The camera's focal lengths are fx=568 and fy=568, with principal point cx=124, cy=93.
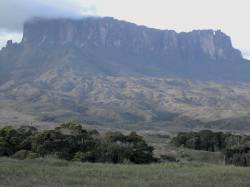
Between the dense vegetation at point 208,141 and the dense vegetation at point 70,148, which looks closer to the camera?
the dense vegetation at point 70,148

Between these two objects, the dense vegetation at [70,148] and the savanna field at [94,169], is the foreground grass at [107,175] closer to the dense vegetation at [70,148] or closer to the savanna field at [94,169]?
the savanna field at [94,169]

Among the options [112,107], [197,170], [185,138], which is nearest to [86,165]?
[197,170]

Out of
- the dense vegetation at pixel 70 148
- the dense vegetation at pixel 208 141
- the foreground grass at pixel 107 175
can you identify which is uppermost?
the dense vegetation at pixel 208 141

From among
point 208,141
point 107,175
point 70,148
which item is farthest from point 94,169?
point 208,141

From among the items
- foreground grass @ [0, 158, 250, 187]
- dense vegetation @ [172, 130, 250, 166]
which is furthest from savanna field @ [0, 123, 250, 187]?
dense vegetation @ [172, 130, 250, 166]

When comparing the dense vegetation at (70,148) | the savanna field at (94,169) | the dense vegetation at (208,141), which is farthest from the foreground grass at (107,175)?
the dense vegetation at (208,141)

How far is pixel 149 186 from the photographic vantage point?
16.7 meters

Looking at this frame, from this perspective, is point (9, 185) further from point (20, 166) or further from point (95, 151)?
point (95, 151)

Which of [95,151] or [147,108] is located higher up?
[147,108]

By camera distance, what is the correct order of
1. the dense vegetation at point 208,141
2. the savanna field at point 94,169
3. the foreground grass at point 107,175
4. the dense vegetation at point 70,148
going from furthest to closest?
the dense vegetation at point 208,141, the dense vegetation at point 70,148, the savanna field at point 94,169, the foreground grass at point 107,175

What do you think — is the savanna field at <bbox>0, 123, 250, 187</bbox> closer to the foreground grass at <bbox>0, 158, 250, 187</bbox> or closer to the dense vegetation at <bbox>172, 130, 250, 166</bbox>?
the foreground grass at <bbox>0, 158, 250, 187</bbox>

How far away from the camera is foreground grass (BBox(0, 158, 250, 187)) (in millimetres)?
17266

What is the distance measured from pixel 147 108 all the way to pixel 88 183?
174983mm

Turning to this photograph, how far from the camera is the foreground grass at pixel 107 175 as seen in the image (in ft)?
56.6
